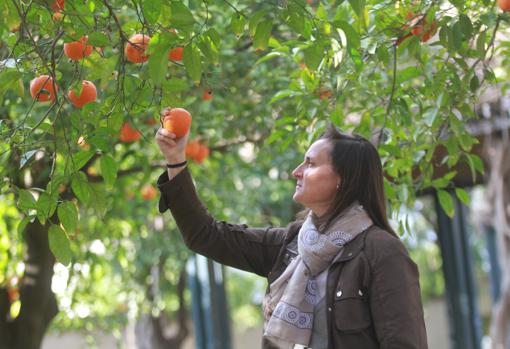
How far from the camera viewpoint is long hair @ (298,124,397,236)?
2291 mm

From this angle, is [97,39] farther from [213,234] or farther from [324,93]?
[324,93]

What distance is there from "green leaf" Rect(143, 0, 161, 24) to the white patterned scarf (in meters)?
0.67

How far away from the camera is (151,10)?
2109 mm

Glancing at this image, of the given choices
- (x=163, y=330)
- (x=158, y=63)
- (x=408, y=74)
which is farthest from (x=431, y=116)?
(x=163, y=330)

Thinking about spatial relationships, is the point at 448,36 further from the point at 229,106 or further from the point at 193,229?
the point at 229,106

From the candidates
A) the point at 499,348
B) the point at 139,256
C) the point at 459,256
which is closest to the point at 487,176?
the point at 459,256

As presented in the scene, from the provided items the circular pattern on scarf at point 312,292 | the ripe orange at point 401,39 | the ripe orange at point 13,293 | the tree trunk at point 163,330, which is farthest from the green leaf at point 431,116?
the tree trunk at point 163,330

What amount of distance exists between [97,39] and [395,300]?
3.17 feet

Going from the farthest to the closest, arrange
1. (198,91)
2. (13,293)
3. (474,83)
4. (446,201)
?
1. (13,293)
2. (198,91)
3. (446,201)
4. (474,83)

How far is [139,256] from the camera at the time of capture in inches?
306

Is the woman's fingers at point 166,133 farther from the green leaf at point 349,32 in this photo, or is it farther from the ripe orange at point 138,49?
the green leaf at point 349,32

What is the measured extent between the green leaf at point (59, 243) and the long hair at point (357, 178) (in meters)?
0.67

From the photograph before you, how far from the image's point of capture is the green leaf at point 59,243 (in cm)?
211

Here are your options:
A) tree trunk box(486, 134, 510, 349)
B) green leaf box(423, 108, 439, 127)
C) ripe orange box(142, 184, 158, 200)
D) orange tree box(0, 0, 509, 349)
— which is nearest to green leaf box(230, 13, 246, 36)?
orange tree box(0, 0, 509, 349)
